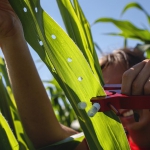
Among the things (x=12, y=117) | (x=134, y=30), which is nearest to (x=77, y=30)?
(x=12, y=117)

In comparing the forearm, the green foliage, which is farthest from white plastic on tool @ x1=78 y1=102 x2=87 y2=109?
the green foliage

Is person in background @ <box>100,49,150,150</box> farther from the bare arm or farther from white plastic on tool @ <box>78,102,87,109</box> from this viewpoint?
the bare arm

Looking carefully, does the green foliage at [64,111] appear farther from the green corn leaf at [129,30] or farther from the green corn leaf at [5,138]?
the green corn leaf at [5,138]

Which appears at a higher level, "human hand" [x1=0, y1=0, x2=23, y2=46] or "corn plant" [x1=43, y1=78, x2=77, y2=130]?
"human hand" [x1=0, y1=0, x2=23, y2=46]

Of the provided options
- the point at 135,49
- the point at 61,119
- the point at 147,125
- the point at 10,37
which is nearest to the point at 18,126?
the point at 10,37

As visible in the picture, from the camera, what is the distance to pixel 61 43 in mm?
365

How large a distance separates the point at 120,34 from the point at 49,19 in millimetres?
Answer: 824

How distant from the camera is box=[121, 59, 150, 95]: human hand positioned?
372mm

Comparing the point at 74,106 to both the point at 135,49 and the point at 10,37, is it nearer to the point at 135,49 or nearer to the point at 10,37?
the point at 10,37

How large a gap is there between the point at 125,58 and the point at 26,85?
17.8 inches

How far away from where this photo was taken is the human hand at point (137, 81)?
1.22 ft

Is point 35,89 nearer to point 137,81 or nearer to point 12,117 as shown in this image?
point 12,117

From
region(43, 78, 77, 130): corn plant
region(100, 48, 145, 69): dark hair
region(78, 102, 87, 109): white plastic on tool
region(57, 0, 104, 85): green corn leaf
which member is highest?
region(57, 0, 104, 85): green corn leaf

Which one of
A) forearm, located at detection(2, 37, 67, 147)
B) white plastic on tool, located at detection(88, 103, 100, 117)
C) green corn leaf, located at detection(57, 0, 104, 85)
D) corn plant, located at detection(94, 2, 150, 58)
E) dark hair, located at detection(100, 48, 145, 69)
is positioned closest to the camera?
white plastic on tool, located at detection(88, 103, 100, 117)
